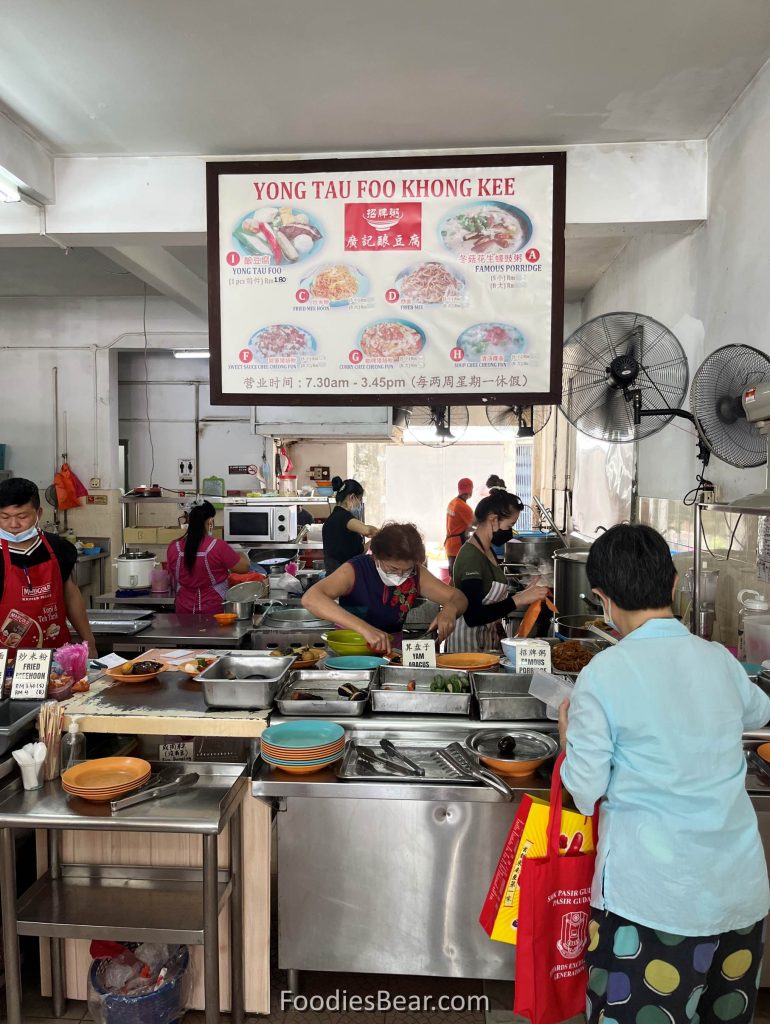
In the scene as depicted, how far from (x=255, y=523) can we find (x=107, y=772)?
542 centimetres

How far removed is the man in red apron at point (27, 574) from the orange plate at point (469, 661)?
1.94 meters

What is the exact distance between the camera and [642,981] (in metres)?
1.74

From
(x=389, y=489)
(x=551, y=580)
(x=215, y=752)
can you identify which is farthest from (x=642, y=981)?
(x=389, y=489)

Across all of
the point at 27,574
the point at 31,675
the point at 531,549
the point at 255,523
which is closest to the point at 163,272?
the point at 255,523

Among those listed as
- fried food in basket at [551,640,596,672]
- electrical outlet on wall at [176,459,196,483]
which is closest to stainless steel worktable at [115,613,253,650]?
fried food in basket at [551,640,596,672]

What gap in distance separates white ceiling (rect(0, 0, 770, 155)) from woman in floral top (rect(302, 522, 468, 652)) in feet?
6.63

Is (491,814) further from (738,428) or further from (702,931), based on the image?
(738,428)

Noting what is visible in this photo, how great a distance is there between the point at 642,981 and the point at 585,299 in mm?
7117

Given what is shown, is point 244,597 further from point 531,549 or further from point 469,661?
point 531,549

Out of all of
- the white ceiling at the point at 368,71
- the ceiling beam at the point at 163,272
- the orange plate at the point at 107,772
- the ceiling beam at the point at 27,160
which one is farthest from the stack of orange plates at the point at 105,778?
the ceiling beam at the point at 163,272

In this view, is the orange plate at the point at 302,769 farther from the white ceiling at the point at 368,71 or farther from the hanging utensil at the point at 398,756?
the white ceiling at the point at 368,71

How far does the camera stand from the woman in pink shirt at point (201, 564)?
525cm

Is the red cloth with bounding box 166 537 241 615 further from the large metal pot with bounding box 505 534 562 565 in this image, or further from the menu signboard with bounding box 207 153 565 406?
the large metal pot with bounding box 505 534 562 565

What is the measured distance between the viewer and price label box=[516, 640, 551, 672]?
9.65ft
